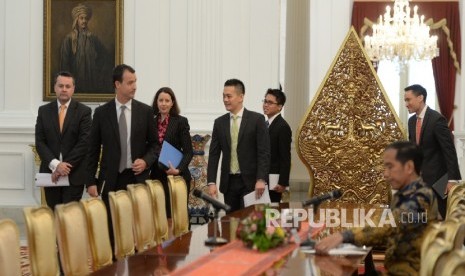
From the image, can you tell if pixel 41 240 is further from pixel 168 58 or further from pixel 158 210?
pixel 168 58

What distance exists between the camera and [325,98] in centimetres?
806

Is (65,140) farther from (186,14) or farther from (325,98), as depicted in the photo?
(186,14)

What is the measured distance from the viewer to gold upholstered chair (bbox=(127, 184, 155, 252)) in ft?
18.2

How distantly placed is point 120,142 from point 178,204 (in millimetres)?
748

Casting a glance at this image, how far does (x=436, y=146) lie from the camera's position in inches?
314

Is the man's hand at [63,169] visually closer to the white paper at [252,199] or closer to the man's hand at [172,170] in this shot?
the man's hand at [172,170]

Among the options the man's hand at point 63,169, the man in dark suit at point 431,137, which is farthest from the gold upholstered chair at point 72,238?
the man in dark suit at point 431,137

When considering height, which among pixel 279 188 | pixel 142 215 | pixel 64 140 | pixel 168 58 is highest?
pixel 168 58

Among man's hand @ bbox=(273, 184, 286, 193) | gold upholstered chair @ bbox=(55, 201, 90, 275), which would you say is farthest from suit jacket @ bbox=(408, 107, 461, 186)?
gold upholstered chair @ bbox=(55, 201, 90, 275)

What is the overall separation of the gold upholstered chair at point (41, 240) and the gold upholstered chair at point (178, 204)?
6.84 ft

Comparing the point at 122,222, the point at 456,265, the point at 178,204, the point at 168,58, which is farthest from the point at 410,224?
the point at 168,58

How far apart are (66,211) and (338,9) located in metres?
10.3

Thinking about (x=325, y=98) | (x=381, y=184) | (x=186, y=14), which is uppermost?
(x=186, y=14)

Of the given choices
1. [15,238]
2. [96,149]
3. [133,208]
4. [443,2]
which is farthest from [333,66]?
[443,2]
